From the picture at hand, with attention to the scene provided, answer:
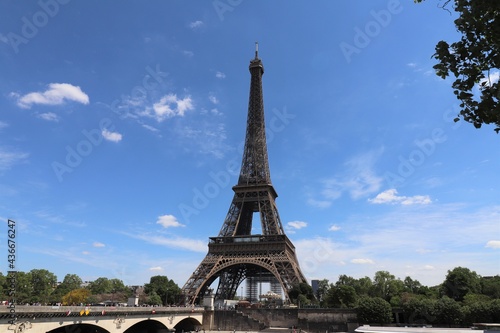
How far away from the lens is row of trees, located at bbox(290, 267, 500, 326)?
4894 cm

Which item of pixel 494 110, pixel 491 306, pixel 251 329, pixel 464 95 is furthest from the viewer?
pixel 251 329

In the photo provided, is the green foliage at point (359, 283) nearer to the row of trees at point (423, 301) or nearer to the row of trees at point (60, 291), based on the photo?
the row of trees at point (423, 301)

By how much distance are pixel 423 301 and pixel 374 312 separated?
800 cm

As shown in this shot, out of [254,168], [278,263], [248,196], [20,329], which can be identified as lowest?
[20,329]

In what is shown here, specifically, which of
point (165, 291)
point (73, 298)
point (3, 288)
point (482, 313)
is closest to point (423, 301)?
point (482, 313)

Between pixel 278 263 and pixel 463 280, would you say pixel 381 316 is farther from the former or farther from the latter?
pixel 463 280

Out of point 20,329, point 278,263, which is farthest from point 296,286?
point 20,329

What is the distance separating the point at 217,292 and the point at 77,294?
125 ft

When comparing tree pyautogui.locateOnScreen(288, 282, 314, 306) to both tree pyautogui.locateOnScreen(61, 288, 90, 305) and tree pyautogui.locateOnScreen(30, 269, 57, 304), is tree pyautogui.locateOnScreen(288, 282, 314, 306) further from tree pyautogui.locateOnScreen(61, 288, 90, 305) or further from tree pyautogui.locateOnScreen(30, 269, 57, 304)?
tree pyautogui.locateOnScreen(30, 269, 57, 304)

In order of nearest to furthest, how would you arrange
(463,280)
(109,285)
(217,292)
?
(463,280) → (217,292) → (109,285)

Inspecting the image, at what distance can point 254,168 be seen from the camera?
82875mm

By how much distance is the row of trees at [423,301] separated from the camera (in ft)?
161

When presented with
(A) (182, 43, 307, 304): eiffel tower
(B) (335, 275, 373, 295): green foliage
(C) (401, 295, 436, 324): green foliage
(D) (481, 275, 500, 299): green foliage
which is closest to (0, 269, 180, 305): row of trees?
(A) (182, 43, 307, 304): eiffel tower

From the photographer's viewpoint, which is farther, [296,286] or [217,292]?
[217,292]
